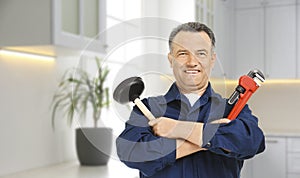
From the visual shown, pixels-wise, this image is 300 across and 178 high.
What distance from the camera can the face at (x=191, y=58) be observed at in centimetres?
53

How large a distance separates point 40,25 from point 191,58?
124 cm

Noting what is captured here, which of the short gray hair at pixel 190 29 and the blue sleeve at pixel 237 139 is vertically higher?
the short gray hair at pixel 190 29

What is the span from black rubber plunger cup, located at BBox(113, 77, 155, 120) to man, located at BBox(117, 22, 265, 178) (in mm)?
11

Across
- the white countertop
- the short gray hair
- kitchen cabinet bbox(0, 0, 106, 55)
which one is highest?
kitchen cabinet bbox(0, 0, 106, 55)

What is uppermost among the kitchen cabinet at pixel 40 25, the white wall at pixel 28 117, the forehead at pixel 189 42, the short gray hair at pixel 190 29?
the kitchen cabinet at pixel 40 25

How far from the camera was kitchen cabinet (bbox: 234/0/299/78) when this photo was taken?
3.76 metres

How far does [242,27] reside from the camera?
12.9 ft

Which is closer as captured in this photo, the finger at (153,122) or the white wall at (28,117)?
the finger at (153,122)

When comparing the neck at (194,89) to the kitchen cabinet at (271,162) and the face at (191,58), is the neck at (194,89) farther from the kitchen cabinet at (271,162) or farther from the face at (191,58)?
the kitchen cabinet at (271,162)

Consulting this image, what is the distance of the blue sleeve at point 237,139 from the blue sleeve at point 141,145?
0.06m

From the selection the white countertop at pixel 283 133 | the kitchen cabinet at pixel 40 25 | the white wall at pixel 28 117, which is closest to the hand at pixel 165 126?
the kitchen cabinet at pixel 40 25

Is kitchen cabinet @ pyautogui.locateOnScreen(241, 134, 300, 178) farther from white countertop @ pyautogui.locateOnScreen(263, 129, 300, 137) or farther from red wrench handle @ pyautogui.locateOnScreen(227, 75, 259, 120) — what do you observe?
red wrench handle @ pyautogui.locateOnScreen(227, 75, 259, 120)

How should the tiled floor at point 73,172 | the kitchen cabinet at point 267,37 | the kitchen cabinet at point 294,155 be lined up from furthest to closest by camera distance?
the kitchen cabinet at point 267,37
the kitchen cabinet at point 294,155
the tiled floor at point 73,172

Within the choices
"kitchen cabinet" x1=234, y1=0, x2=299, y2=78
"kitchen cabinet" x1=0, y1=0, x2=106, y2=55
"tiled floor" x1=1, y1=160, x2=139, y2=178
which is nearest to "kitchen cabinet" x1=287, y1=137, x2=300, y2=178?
"kitchen cabinet" x1=234, y1=0, x2=299, y2=78
